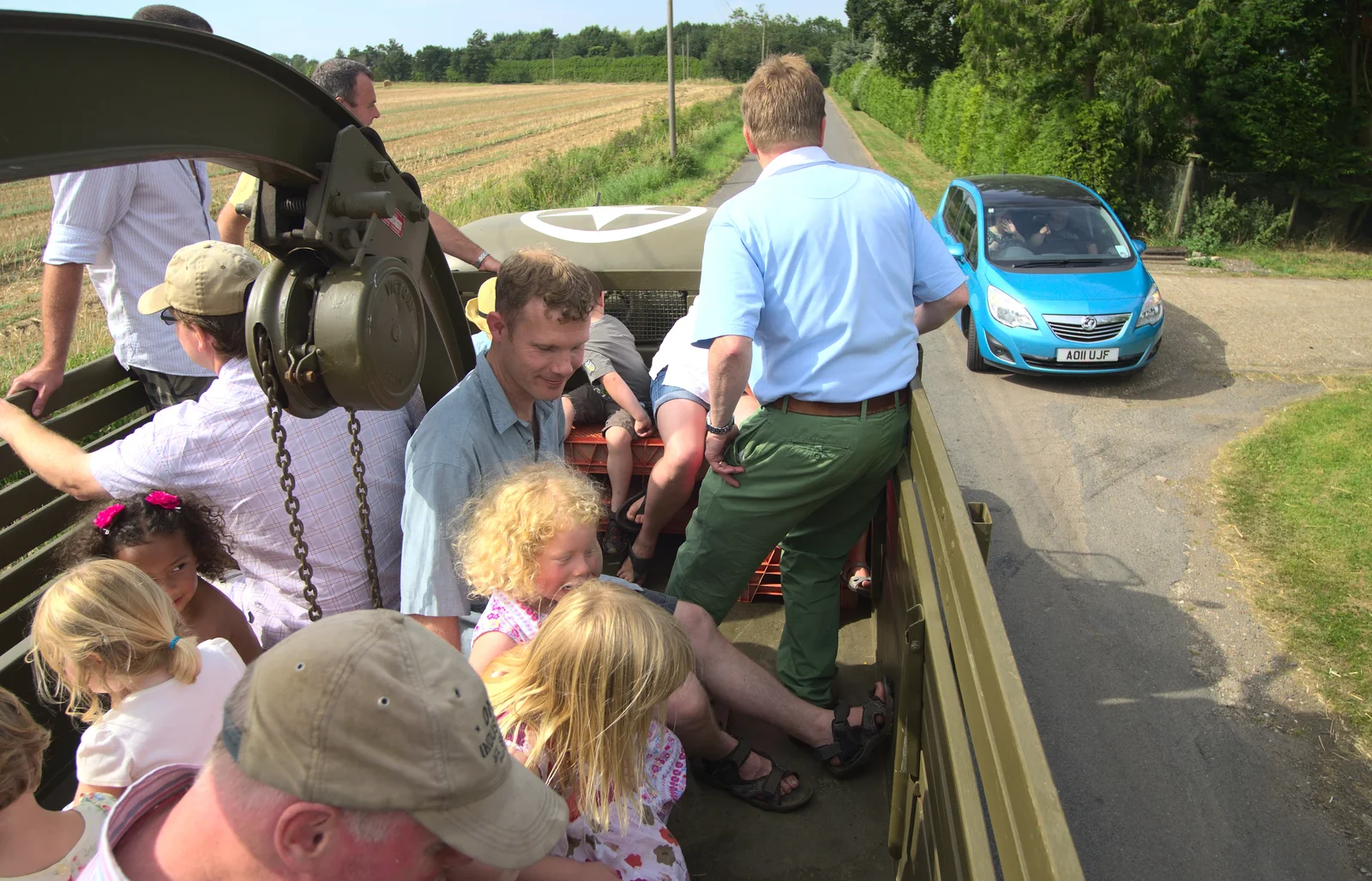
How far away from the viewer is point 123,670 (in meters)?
1.90

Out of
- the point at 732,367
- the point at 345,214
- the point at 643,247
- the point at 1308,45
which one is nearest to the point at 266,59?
the point at 345,214

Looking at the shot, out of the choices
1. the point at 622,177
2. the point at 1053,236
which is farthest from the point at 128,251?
the point at 622,177

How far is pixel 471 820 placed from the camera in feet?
3.88

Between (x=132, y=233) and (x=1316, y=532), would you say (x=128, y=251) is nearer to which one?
(x=132, y=233)

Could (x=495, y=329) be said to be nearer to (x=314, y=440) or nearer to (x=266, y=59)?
(x=314, y=440)

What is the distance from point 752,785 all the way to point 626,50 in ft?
384

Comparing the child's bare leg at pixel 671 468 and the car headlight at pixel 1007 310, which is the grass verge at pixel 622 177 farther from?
the child's bare leg at pixel 671 468

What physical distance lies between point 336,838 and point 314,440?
1.48m

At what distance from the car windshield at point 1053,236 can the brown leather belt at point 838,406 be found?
685 cm

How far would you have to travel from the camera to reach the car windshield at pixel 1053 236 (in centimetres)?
909

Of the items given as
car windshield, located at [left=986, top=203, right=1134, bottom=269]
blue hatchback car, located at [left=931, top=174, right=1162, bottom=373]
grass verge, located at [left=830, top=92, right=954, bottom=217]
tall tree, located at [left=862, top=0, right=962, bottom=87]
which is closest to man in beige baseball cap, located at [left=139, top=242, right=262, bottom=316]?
blue hatchback car, located at [left=931, top=174, right=1162, bottom=373]

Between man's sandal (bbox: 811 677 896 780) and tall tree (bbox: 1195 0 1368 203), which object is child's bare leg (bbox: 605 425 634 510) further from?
tall tree (bbox: 1195 0 1368 203)

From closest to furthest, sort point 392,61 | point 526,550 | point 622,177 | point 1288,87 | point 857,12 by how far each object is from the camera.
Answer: point 526,550 → point 1288,87 → point 622,177 → point 857,12 → point 392,61

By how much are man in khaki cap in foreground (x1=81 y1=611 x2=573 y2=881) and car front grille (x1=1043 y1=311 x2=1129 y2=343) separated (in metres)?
8.19
